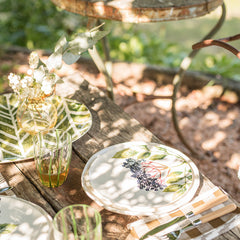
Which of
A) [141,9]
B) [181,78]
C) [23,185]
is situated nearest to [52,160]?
[23,185]

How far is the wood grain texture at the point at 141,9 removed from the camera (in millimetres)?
1606

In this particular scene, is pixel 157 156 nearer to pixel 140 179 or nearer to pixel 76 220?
pixel 140 179

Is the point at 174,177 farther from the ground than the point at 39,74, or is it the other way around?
the point at 39,74

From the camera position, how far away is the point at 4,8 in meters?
3.64

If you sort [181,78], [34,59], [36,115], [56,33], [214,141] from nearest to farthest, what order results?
[34,59]
[36,115]
[181,78]
[214,141]
[56,33]

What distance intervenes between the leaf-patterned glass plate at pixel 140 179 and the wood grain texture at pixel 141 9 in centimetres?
63

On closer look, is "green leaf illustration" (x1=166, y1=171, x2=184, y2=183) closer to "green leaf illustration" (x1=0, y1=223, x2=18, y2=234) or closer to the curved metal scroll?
"green leaf illustration" (x1=0, y1=223, x2=18, y2=234)

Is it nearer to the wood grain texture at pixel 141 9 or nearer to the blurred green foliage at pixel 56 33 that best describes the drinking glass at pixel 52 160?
the wood grain texture at pixel 141 9

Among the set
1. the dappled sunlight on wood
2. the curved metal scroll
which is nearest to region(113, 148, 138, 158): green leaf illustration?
the curved metal scroll

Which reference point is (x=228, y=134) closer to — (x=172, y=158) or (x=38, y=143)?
(x=172, y=158)

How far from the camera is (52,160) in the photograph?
3.71 ft

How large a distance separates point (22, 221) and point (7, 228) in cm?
4

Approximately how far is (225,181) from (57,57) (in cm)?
143

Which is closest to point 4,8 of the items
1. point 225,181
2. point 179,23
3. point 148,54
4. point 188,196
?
point 148,54
